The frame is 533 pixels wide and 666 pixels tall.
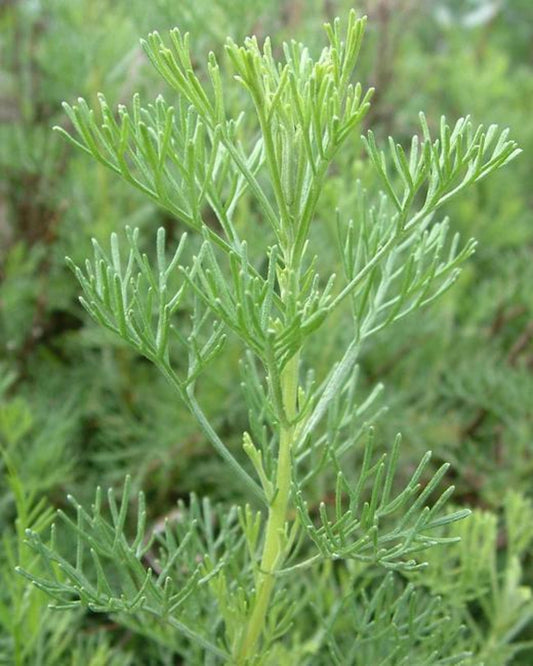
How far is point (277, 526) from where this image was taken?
1.64 feet

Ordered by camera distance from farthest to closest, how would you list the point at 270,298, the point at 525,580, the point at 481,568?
the point at 525,580
the point at 481,568
the point at 270,298

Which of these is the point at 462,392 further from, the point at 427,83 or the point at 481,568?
the point at 427,83

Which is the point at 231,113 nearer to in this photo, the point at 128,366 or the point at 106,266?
the point at 128,366

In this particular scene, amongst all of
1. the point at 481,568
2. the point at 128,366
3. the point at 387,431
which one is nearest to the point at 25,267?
the point at 128,366

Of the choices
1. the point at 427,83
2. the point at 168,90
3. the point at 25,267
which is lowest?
the point at 25,267

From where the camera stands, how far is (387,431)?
95 centimetres

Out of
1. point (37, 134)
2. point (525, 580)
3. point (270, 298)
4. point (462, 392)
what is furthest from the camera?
point (37, 134)

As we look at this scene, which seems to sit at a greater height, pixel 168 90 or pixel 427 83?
pixel 427 83

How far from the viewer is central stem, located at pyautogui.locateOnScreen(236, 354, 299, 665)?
49cm

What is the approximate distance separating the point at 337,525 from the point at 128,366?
1.93 feet

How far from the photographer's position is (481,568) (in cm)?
64

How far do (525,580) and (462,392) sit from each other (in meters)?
0.20

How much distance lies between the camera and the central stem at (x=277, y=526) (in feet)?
1.60

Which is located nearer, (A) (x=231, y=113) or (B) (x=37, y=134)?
(A) (x=231, y=113)
